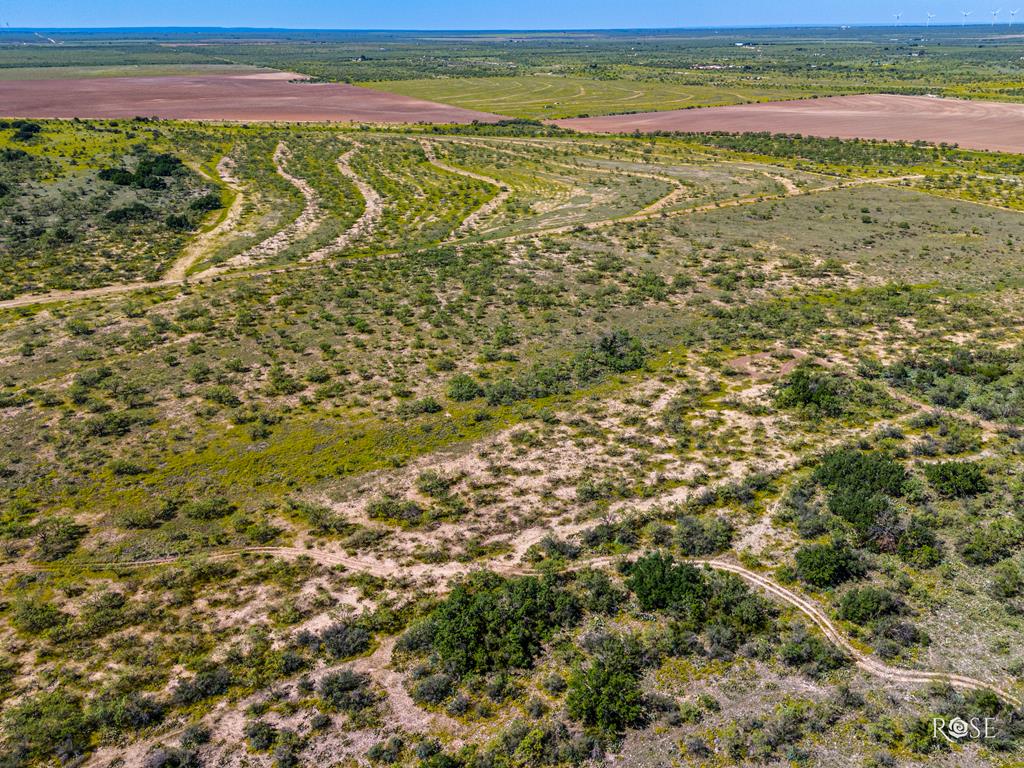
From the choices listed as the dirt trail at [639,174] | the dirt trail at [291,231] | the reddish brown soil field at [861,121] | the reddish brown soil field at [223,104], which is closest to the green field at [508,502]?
the dirt trail at [291,231]

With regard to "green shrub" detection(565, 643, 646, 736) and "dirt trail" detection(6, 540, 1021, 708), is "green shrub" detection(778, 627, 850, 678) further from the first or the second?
"green shrub" detection(565, 643, 646, 736)

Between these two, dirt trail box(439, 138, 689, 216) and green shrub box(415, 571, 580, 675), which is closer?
green shrub box(415, 571, 580, 675)

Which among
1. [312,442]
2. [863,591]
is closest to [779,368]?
[863,591]

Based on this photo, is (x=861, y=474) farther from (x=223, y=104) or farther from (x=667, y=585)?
(x=223, y=104)

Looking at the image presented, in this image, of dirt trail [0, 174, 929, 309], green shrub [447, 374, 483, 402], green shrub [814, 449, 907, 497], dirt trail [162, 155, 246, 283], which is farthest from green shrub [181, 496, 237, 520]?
dirt trail [162, 155, 246, 283]

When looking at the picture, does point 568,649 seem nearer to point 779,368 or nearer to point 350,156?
point 779,368

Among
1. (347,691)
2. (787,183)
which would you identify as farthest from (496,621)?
(787,183)
